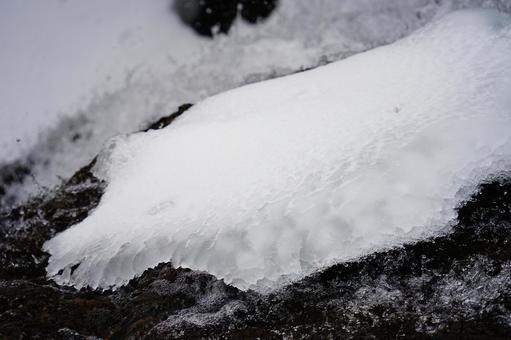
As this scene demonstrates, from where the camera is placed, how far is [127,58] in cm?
527

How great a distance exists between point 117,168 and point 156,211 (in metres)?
1.03

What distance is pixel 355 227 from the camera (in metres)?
2.51

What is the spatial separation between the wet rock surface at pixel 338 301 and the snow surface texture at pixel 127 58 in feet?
7.04

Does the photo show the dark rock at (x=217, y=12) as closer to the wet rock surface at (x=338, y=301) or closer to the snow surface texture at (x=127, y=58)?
the snow surface texture at (x=127, y=58)

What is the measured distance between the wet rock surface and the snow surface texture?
2.15 m

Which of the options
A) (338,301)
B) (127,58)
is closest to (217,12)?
(127,58)

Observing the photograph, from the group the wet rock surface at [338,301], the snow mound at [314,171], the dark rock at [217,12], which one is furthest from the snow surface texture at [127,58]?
the wet rock surface at [338,301]

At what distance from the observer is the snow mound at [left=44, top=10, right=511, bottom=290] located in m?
2.54

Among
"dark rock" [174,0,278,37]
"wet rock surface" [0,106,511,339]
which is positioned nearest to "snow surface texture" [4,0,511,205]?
"dark rock" [174,0,278,37]

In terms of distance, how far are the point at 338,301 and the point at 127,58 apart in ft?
13.6

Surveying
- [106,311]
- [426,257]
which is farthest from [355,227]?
[106,311]

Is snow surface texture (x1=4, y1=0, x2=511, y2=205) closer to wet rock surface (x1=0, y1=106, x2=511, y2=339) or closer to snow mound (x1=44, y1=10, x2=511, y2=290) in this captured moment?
snow mound (x1=44, y1=10, x2=511, y2=290)

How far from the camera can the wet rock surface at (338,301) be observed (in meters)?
2.22

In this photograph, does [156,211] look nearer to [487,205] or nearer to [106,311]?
[106,311]
